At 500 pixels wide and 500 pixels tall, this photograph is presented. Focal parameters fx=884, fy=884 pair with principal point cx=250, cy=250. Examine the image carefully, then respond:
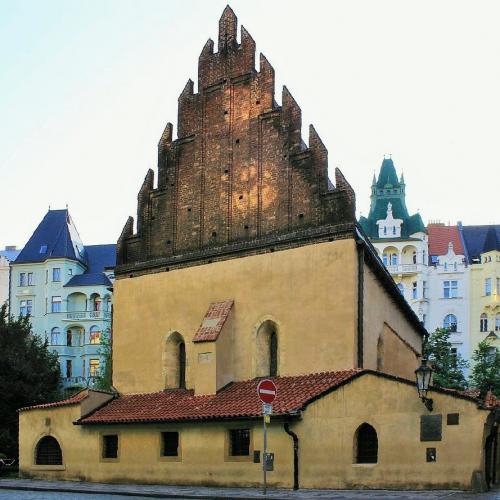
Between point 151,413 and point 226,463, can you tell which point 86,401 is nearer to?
point 151,413

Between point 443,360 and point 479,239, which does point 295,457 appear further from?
point 479,239

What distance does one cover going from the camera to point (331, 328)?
1085 inches

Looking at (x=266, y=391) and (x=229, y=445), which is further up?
(x=266, y=391)

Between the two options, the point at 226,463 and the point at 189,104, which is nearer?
the point at 226,463

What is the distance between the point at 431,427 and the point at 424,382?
1214 mm

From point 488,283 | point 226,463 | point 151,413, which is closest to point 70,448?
point 151,413

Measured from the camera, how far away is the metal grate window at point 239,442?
26516mm

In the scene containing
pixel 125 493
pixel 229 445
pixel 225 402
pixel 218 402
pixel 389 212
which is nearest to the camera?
pixel 125 493

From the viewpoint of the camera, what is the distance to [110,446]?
30.3 m

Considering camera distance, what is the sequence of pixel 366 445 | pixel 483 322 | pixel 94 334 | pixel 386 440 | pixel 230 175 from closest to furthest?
1. pixel 386 440
2. pixel 366 445
3. pixel 230 175
4. pixel 94 334
5. pixel 483 322

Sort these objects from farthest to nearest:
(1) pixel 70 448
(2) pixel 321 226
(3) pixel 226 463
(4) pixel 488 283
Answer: (4) pixel 488 283
(1) pixel 70 448
(2) pixel 321 226
(3) pixel 226 463

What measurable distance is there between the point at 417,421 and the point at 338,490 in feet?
9.44

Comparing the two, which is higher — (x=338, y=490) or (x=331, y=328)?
(x=331, y=328)

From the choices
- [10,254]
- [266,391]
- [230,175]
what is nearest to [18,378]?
[230,175]
